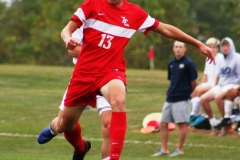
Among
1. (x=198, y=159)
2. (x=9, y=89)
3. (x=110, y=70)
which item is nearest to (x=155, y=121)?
(x=198, y=159)

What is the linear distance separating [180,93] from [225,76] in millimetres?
1756

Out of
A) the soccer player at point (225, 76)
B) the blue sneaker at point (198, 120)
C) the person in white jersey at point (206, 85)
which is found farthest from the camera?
the blue sneaker at point (198, 120)

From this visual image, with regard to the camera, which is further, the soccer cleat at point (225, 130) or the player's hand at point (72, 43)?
the soccer cleat at point (225, 130)

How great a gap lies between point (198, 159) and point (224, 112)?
2.56 metres

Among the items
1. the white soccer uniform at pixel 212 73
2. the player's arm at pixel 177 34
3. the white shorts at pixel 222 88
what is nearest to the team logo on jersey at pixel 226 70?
the white shorts at pixel 222 88

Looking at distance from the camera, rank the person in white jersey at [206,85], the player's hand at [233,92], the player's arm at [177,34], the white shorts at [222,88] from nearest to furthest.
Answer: the player's arm at [177,34], the player's hand at [233,92], the white shorts at [222,88], the person in white jersey at [206,85]

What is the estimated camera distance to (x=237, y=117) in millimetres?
14828

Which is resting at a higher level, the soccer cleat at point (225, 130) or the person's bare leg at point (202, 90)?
the person's bare leg at point (202, 90)

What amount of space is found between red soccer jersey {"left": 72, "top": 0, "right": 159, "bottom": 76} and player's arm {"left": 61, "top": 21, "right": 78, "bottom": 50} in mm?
73

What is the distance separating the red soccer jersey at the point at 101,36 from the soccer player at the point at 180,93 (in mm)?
5155

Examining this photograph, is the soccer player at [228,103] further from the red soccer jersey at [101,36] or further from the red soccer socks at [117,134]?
the red soccer socks at [117,134]

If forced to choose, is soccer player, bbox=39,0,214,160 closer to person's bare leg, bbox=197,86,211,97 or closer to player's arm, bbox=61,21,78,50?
player's arm, bbox=61,21,78,50

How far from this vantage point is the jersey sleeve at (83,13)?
8.23 metres

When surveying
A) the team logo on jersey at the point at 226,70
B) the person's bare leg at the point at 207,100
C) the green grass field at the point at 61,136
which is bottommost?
the green grass field at the point at 61,136
